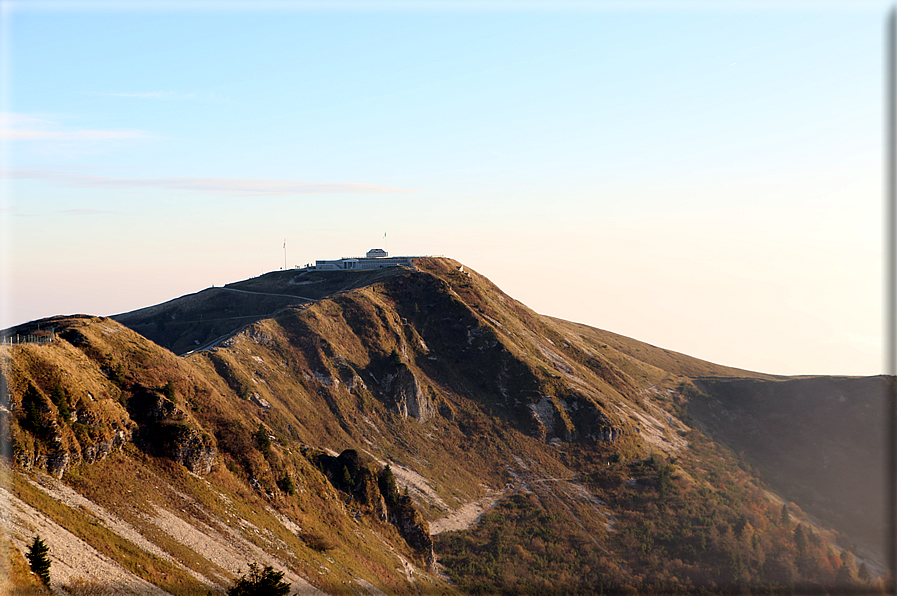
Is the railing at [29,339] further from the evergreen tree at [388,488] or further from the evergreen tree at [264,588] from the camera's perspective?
the evergreen tree at [388,488]

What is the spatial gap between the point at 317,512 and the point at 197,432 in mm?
23177

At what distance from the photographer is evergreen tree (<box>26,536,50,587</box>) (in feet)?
150

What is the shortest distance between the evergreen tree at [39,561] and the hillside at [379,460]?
149cm

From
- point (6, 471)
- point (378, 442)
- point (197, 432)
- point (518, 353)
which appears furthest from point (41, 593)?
point (518, 353)

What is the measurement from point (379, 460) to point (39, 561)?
85.6 m

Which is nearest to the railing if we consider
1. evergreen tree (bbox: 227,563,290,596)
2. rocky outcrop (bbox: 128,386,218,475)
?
rocky outcrop (bbox: 128,386,218,475)

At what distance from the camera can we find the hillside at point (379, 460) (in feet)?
213

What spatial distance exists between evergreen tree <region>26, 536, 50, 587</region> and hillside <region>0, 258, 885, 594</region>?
149 cm

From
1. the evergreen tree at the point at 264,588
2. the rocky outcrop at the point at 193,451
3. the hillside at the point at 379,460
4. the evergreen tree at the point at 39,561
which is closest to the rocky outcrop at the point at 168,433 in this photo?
the rocky outcrop at the point at 193,451

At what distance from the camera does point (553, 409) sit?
15812 centimetres

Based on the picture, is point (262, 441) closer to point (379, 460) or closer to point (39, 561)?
point (379, 460)

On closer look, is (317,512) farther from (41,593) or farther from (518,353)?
(518,353)

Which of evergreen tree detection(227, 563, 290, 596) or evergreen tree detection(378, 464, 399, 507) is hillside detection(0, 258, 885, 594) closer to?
evergreen tree detection(378, 464, 399, 507)

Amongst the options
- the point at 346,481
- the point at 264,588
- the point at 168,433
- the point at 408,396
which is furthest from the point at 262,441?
the point at 408,396
